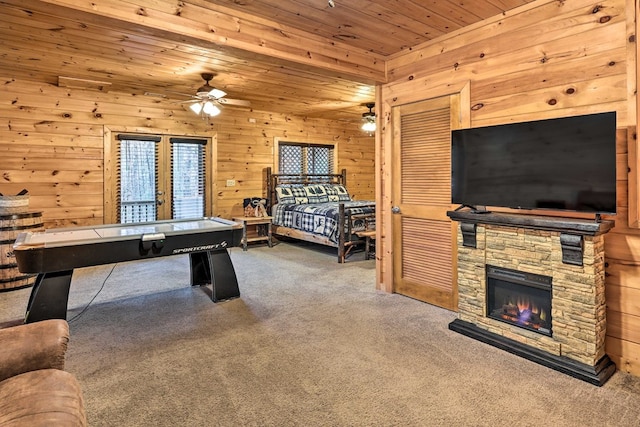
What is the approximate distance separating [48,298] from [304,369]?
2163 mm

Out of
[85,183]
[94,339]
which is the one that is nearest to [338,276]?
[94,339]

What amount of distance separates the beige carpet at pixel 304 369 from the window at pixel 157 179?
7.34ft

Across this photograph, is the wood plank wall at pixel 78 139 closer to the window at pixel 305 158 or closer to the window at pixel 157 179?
the window at pixel 157 179

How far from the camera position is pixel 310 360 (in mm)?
2438

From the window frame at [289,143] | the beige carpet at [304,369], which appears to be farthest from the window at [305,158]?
the beige carpet at [304,369]

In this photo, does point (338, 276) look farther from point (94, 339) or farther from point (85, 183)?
point (85, 183)

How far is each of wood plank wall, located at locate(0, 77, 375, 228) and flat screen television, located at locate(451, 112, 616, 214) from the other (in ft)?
15.6

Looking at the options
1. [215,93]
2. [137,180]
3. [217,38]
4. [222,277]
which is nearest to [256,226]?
[137,180]

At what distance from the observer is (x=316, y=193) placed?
281 inches

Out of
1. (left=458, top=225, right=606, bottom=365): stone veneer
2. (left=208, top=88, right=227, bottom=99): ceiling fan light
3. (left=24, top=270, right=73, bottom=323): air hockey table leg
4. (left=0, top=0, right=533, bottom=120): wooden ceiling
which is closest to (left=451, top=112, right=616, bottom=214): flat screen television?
(left=458, top=225, right=606, bottom=365): stone veneer

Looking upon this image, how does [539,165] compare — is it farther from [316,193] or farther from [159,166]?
[159,166]

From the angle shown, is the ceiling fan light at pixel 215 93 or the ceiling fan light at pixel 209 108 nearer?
the ceiling fan light at pixel 215 93

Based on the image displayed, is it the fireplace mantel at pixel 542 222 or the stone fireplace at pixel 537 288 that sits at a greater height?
→ the fireplace mantel at pixel 542 222

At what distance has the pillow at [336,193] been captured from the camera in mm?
7218
